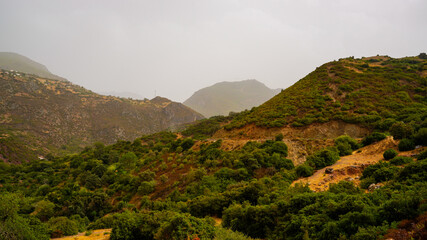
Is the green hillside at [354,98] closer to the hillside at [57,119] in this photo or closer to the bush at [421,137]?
the bush at [421,137]

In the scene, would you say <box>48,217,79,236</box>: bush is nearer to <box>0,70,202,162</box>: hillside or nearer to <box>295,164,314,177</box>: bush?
<box>295,164,314,177</box>: bush

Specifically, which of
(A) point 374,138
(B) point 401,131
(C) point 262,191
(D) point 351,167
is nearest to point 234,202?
(C) point 262,191

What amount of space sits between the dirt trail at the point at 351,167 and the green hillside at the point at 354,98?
943cm

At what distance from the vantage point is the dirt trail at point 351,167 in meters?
13.9

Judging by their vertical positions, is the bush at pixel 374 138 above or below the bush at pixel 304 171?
above

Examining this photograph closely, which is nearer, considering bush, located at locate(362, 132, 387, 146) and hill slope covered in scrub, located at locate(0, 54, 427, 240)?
hill slope covered in scrub, located at locate(0, 54, 427, 240)

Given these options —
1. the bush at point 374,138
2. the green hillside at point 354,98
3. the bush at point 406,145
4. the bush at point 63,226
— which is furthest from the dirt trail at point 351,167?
the bush at point 63,226

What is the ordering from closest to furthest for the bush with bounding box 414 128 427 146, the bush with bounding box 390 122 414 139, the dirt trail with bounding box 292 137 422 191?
the dirt trail with bounding box 292 137 422 191
the bush with bounding box 414 128 427 146
the bush with bounding box 390 122 414 139

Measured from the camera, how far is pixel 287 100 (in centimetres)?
3628

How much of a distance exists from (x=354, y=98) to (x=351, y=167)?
2234 cm

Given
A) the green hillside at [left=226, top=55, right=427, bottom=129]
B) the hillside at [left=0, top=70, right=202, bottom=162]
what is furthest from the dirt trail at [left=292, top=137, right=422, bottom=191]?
the hillside at [left=0, top=70, right=202, bottom=162]

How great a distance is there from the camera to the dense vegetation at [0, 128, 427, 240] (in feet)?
24.5

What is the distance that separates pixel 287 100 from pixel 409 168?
2743cm

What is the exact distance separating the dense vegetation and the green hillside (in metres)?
8.10
